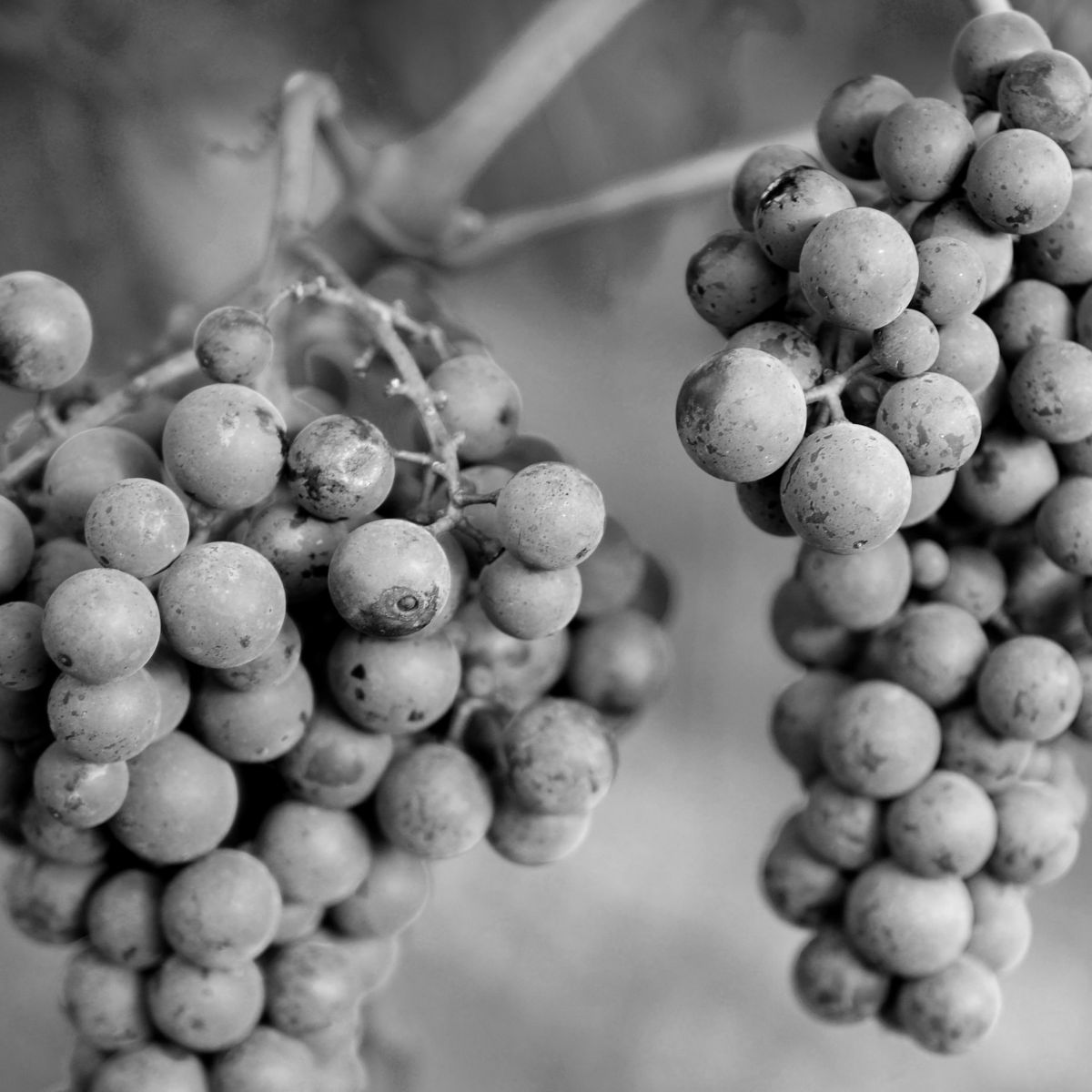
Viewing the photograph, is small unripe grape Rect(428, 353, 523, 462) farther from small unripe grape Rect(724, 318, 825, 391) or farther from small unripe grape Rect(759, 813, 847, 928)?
small unripe grape Rect(759, 813, 847, 928)

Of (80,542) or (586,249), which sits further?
(586,249)

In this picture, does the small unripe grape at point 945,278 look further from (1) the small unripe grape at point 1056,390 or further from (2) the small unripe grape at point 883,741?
(2) the small unripe grape at point 883,741

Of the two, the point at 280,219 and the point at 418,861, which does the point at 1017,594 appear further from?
the point at 280,219

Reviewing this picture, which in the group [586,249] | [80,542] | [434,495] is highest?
[586,249]

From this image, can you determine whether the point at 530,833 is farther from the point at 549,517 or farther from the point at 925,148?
the point at 925,148

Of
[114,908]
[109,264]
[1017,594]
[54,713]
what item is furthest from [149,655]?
[109,264]

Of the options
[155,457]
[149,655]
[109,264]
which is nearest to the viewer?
[149,655]

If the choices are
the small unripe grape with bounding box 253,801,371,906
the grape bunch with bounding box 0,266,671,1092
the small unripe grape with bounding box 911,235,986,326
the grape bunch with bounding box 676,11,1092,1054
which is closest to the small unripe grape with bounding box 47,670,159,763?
the grape bunch with bounding box 0,266,671,1092
